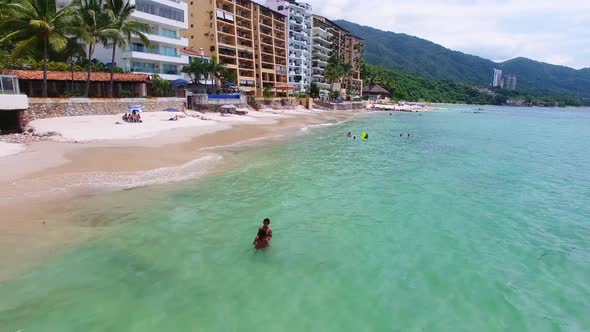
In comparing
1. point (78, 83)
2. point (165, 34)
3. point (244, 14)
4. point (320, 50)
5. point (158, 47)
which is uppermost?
point (244, 14)

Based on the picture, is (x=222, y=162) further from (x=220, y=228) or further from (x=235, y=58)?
(x=235, y=58)

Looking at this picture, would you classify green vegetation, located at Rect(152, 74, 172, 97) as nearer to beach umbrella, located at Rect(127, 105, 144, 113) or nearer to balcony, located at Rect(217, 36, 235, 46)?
beach umbrella, located at Rect(127, 105, 144, 113)

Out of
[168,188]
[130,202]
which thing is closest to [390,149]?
[168,188]

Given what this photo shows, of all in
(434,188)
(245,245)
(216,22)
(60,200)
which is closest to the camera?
(245,245)

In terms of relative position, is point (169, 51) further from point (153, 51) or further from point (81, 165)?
point (81, 165)

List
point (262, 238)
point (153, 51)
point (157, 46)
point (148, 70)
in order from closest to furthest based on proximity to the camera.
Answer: point (262, 238) → point (148, 70) → point (153, 51) → point (157, 46)

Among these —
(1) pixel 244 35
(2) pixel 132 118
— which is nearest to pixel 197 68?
(2) pixel 132 118
